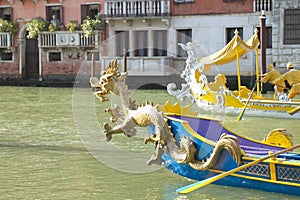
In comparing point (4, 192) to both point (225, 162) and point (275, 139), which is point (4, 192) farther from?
point (275, 139)

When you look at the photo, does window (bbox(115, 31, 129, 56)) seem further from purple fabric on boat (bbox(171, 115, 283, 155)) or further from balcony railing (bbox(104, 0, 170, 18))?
purple fabric on boat (bbox(171, 115, 283, 155))

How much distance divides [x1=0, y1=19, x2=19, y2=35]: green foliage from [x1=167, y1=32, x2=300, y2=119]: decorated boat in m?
9.90

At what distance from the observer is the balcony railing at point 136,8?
18.8 m

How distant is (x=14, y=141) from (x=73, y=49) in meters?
11.7

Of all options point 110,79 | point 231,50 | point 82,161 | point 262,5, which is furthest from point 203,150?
point 262,5

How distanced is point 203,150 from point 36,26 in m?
15.2

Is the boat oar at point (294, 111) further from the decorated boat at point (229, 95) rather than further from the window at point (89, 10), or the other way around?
the window at point (89, 10)

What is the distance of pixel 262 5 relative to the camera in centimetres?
1758

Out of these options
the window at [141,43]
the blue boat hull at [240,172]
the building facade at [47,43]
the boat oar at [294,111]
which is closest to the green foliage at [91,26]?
the building facade at [47,43]

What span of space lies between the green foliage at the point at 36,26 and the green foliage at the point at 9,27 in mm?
708

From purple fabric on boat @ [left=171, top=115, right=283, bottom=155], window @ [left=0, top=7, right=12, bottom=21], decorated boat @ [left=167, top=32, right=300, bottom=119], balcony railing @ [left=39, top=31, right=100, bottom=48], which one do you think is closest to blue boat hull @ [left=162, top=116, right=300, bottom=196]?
purple fabric on boat @ [left=171, top=115, right=283, bottom=155]

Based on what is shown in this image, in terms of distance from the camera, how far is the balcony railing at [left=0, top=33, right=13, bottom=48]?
68.6ft

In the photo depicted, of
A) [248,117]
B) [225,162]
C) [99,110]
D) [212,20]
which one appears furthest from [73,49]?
[225,162]

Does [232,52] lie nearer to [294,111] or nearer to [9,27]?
[294,111]
